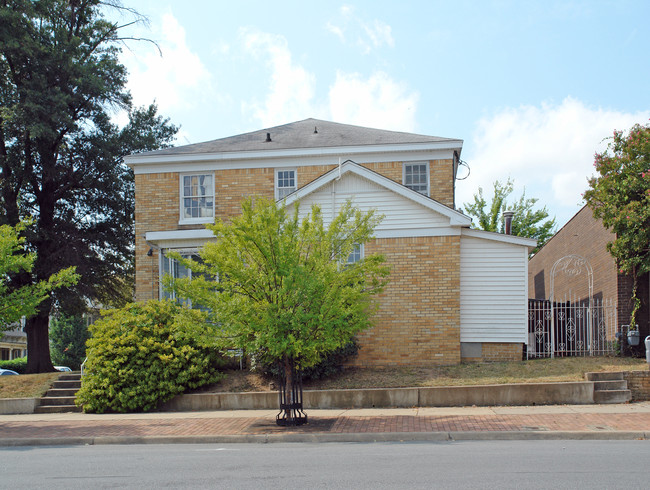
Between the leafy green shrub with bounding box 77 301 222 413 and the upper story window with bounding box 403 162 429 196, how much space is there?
8194mm

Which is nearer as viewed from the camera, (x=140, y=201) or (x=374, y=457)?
(x=374, y=457)

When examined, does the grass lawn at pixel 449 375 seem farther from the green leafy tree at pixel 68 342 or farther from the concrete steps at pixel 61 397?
the green leafy tree at pixel 68 342

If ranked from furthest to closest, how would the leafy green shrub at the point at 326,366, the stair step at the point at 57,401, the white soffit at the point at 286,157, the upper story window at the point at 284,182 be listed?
the upper story window at the point at 284,182 → the white soffit at the point at 286,157 → the stair step at the point at 57,401 → the leafy green shrub at the point at 326,366

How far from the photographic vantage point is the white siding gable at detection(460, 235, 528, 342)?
16766mm

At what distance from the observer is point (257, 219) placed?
38.8 feet

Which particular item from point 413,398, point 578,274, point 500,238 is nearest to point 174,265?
point 413,398

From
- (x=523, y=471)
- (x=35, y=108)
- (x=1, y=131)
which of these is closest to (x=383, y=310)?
(x=523, y=471)

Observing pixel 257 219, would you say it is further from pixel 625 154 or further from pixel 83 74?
pixel 83 74

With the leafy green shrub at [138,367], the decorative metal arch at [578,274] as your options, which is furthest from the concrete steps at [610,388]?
the leafy green shrub at [138,367]

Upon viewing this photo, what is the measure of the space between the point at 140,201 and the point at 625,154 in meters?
14.8

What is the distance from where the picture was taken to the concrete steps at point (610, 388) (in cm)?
1357

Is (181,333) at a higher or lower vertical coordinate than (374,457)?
higher

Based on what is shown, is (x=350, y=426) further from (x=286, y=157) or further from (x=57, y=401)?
(x=286, y=157)

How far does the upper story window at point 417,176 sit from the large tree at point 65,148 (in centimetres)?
1205
